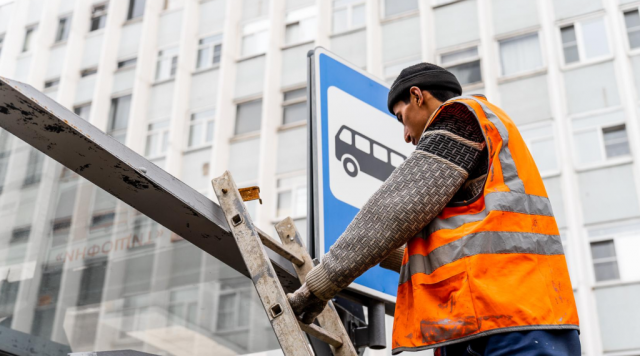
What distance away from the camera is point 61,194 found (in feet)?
13.1

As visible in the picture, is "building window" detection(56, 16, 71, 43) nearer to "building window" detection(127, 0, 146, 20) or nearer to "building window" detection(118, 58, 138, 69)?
"building window" detection(127, 0, 146, 20)

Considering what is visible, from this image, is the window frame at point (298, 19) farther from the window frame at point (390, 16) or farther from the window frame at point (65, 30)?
the window frame at point (65, 30)

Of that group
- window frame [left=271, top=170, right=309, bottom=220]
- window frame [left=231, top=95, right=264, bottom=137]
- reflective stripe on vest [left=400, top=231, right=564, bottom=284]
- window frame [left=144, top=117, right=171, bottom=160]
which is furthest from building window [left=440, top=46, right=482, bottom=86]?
reflective stripe on vest [left=400, top=231, right=564, bottom=284]

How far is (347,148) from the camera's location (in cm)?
436

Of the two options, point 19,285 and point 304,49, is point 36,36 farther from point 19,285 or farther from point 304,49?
point 19,285

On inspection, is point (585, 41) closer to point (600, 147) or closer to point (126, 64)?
point (600, 147)

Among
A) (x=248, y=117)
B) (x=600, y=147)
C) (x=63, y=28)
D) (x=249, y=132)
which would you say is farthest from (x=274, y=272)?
(x=63, y=28)

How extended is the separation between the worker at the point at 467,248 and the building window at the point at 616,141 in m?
13.0

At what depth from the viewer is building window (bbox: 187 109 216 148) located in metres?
19.5

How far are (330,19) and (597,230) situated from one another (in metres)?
8.48

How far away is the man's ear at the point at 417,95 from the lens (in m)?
3.04

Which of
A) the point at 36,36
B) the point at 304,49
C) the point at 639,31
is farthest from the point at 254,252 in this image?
the point at 36,36

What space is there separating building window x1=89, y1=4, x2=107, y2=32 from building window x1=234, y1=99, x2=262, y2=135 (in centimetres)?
580

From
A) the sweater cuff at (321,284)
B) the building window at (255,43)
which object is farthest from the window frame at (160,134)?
the sweater cuff at (321,284)
